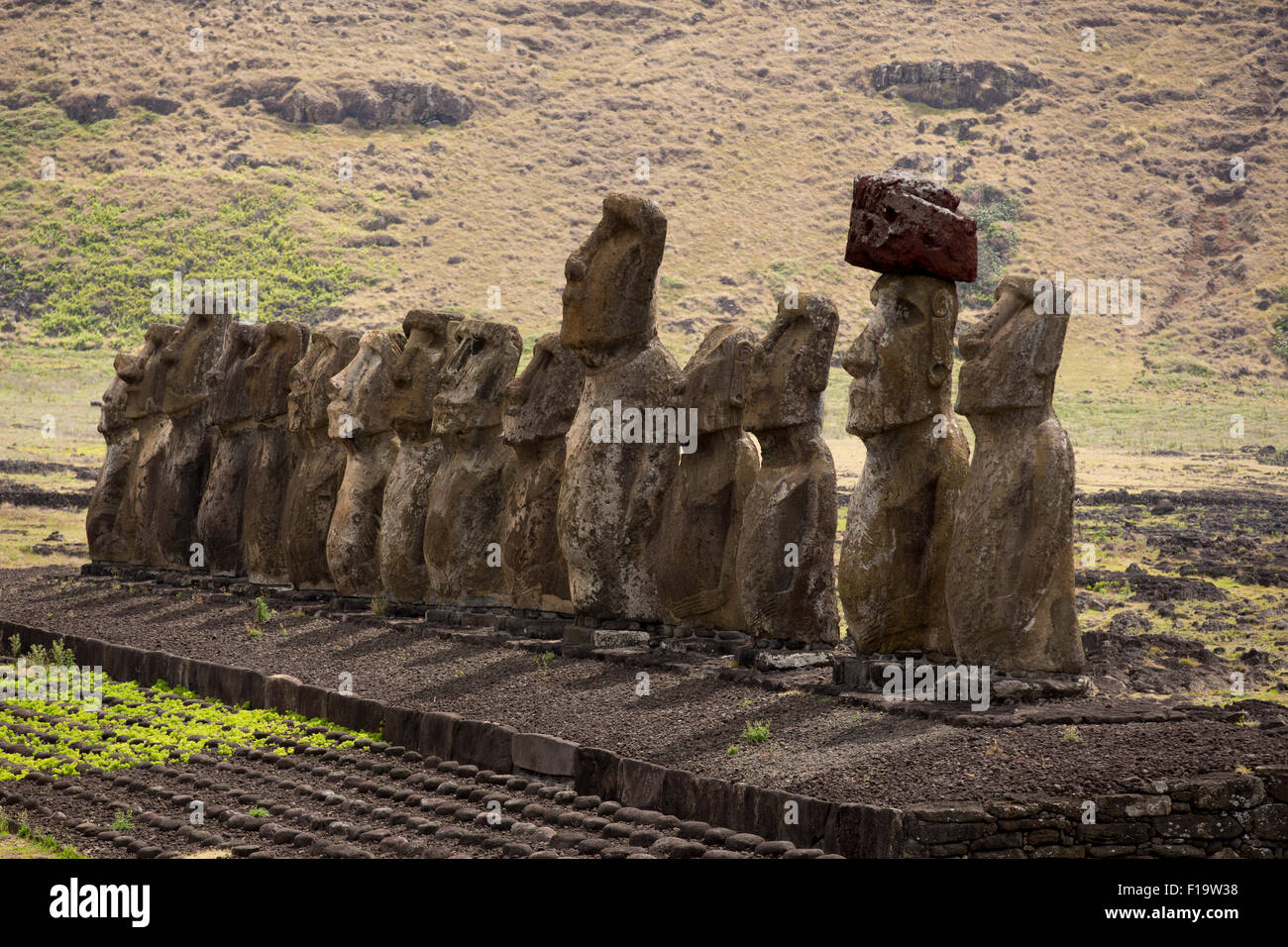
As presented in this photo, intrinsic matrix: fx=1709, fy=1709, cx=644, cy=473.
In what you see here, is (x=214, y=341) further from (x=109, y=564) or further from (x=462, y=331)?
(x=462, y=331)

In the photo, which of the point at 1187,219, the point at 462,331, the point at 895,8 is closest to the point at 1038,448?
the point at 462,331

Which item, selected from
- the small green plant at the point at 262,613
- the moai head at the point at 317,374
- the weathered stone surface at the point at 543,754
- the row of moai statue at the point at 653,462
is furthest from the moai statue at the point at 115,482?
the weathered stone surface at the point at 543,754

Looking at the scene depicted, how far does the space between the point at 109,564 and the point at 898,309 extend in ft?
41.6

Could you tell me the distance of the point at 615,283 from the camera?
12.9 m

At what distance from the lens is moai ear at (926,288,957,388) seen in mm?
10578

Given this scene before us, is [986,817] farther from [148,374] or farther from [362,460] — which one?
[148,374]

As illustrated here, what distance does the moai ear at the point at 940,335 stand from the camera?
1058 cm

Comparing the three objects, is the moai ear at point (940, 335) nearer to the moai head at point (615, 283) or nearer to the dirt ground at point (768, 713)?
the dirt ground at point (768, 713)

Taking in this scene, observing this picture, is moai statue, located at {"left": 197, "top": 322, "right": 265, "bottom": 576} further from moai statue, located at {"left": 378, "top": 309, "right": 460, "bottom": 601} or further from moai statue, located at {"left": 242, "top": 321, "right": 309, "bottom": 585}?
moai statue, located at {"left": 378, "top": 309, "right": 460, "bottom": 601}

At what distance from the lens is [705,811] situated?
8.89 meters

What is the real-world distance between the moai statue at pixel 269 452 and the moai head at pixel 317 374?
1.47 feet

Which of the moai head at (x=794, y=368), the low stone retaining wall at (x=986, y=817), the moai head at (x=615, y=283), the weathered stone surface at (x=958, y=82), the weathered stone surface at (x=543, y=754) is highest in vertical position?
the weathered stone surface at (x=958, y=82)

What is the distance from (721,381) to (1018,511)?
306 centimetres

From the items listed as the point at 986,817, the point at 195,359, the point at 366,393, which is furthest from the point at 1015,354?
the point at 195,359
